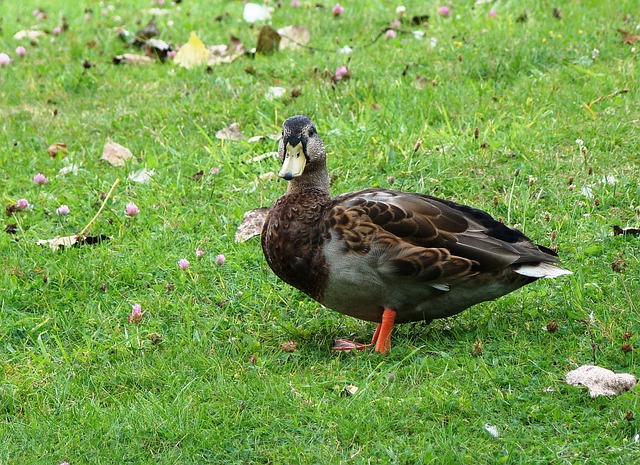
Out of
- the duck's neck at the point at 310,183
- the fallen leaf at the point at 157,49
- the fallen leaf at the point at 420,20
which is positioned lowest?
the fallen leaf at the point at 157,49

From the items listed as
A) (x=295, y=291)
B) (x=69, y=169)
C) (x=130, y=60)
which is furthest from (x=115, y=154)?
(x=295, y=291)

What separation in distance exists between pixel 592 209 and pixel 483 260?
A: 4.42 feet

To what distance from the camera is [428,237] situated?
13.5 ft

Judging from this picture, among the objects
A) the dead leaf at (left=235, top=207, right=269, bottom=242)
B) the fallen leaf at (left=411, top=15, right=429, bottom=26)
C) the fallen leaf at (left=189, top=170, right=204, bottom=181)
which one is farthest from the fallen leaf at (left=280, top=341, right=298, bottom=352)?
the fallen leaf at (left=411, top=15, right=429, bottom=26)

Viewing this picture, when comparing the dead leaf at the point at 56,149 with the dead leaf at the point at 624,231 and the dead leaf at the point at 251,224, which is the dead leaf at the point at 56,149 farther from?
the dead leaf at the point at 624,231

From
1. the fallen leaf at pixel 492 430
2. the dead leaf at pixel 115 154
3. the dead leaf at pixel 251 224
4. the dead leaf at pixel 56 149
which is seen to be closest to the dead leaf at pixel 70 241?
the dead leaf at pixel 251 224

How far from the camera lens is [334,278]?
4.09 metres

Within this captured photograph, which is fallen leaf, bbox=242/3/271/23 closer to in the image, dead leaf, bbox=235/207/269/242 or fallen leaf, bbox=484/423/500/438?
dead leaf, bbox=235/207/269/242

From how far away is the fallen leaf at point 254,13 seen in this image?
338 inches

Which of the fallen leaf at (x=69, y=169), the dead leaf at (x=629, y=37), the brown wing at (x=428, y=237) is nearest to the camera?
the brown wing at (x=428, y=237)

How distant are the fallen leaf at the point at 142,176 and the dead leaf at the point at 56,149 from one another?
0.66 m

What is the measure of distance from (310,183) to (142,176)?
1876mm

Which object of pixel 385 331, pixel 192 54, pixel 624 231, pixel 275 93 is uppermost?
pixel 624 231

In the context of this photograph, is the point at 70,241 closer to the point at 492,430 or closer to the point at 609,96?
the point at 492,430
